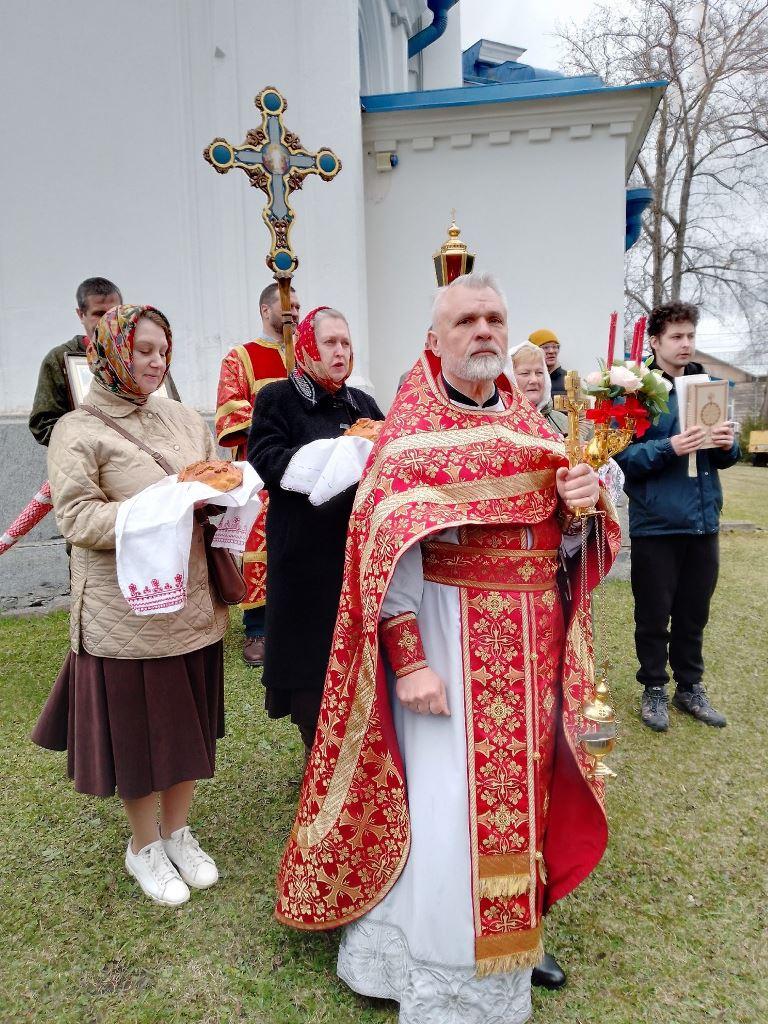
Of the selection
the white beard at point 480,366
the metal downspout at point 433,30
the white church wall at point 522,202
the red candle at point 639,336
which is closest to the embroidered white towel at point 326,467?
the white beard at point 480,366

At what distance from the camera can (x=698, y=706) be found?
4.17 meters

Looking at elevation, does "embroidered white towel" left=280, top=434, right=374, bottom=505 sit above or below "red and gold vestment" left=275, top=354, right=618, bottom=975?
above

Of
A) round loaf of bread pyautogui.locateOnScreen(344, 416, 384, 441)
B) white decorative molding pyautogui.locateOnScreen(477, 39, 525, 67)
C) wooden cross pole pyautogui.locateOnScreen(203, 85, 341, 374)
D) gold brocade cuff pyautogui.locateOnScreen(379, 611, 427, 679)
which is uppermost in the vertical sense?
white decorative molding pyautogui.locateOnScreen(477, 39, 525, 67)

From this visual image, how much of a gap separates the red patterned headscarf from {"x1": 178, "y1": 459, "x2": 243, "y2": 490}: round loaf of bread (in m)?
0.68

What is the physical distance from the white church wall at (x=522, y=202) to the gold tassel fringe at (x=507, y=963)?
583 centimetres

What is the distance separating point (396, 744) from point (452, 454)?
85 centimetres

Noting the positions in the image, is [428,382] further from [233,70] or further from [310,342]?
[233,70]

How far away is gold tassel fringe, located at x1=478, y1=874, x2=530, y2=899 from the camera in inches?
79.9

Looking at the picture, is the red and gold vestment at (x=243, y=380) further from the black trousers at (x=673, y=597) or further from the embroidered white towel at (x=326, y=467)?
the black trousers at (x=673, y=597)

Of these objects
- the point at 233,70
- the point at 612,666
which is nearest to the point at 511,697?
the point at 612,666

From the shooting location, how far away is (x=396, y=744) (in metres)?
2.14

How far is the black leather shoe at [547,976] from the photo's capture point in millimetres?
2270

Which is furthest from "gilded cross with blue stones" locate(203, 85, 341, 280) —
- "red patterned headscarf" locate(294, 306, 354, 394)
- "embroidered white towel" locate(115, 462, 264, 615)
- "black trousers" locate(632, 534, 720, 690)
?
"black trousers" locate(632, 534, 720, 690)

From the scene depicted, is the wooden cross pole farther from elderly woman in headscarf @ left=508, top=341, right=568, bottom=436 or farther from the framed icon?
elderly woman in headscarf @ left=508, top=341, right=568, bottom=436
